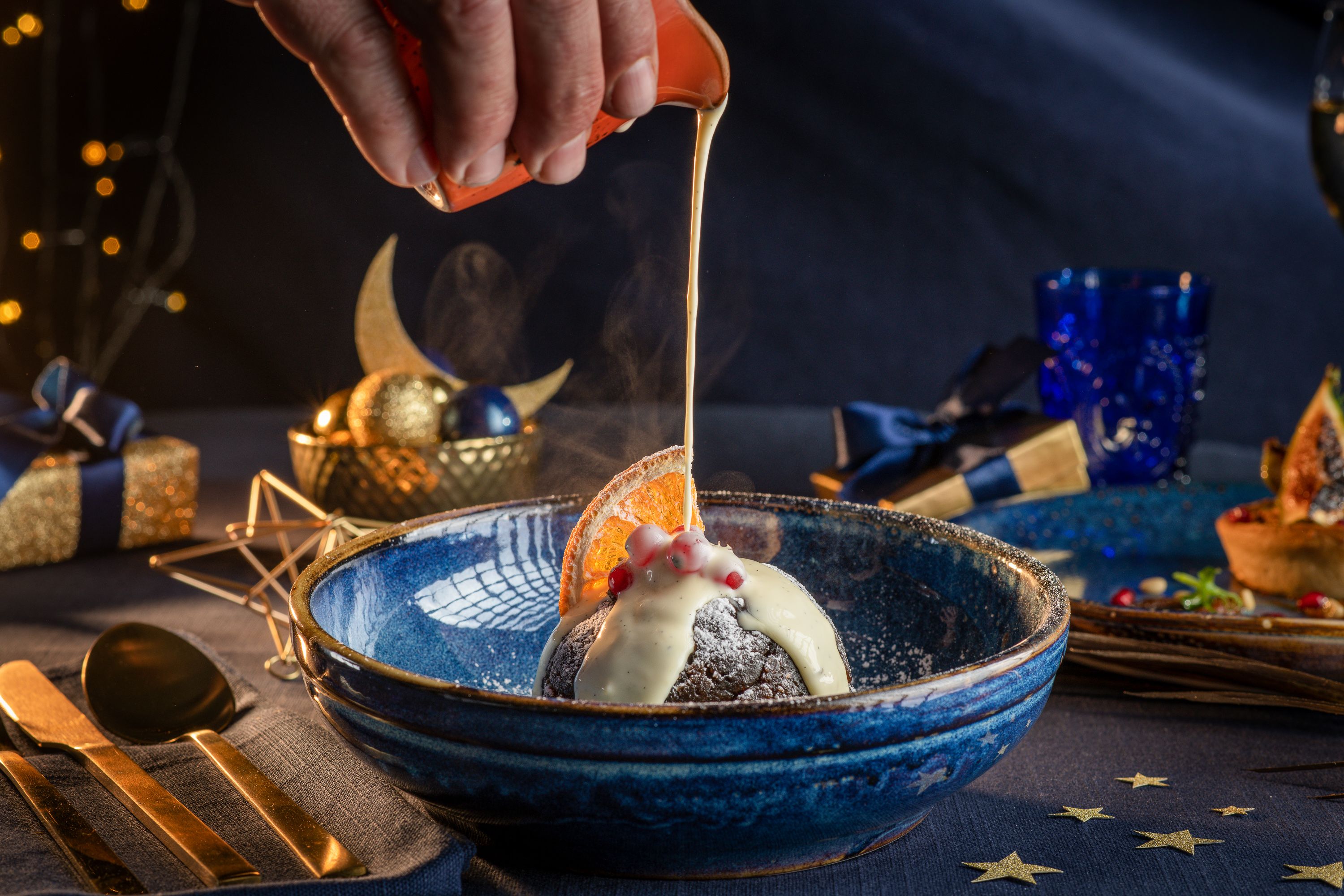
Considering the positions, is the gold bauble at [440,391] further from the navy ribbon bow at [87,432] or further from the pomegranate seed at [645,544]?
the pomegranate seed at [645,544]

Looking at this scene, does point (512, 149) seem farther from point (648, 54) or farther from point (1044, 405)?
point (1044, 405)

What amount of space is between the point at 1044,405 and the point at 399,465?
1181 millimetres

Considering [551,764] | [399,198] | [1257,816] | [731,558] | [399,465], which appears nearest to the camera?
[551,764]

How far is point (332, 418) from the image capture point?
1.83m

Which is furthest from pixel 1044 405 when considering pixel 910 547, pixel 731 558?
pixel 731 558

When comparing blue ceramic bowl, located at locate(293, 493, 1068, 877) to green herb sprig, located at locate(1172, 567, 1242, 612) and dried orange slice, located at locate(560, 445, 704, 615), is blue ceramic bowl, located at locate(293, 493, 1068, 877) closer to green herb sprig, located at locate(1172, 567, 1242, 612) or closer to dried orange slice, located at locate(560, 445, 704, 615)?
dried orange slice, located at locate(560, 445, 704, 615)

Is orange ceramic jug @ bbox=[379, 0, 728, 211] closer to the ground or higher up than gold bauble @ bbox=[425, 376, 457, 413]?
higher up

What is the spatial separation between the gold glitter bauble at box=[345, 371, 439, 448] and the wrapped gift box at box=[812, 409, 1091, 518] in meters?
0.64

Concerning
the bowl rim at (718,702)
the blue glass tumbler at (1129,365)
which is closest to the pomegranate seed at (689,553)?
the bowl rim at (718,702)

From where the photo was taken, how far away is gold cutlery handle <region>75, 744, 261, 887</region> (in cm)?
81

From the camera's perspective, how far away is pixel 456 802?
79cm

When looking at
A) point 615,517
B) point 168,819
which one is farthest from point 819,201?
point 168,819

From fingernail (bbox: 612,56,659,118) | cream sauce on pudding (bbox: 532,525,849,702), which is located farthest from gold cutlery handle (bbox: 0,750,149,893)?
fingernail (bbox: 612,56,659,118)

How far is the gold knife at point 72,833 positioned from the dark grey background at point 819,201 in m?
2.26
